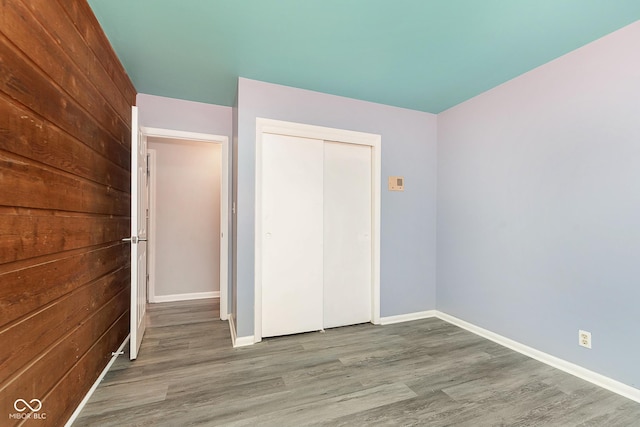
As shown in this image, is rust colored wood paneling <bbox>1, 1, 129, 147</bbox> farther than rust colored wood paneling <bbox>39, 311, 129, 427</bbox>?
No

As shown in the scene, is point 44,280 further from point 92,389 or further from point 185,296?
point 185,296

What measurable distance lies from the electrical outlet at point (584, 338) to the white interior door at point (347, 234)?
68.2 inches

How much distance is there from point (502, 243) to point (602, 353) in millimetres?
1004

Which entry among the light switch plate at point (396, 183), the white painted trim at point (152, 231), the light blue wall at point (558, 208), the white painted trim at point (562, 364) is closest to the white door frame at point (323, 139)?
the light switch plate at point (396, 183)

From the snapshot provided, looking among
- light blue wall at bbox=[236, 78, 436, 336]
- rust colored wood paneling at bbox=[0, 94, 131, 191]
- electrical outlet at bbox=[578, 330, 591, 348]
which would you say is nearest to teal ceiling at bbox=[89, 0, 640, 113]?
light blue wall at bbox=[236, 78, 436, 336]

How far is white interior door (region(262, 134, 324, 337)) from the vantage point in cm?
261

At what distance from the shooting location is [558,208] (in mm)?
2166

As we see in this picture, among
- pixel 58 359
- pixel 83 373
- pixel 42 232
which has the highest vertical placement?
pixel 42 232

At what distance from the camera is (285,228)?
267 centimetres

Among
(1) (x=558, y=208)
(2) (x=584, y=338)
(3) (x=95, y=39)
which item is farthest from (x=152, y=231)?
(2) (x=584, y=338)

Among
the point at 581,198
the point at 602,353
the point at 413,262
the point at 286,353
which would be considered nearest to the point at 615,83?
the point at 581,198

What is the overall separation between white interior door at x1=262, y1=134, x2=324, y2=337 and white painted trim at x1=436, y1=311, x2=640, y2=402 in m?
1.63

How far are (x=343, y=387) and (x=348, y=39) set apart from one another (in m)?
2.45

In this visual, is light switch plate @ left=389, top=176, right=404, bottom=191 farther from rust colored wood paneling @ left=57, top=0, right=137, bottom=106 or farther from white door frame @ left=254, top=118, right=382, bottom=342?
rust colored wood paneling @ left=57, top=0, right=137, bottom=106
